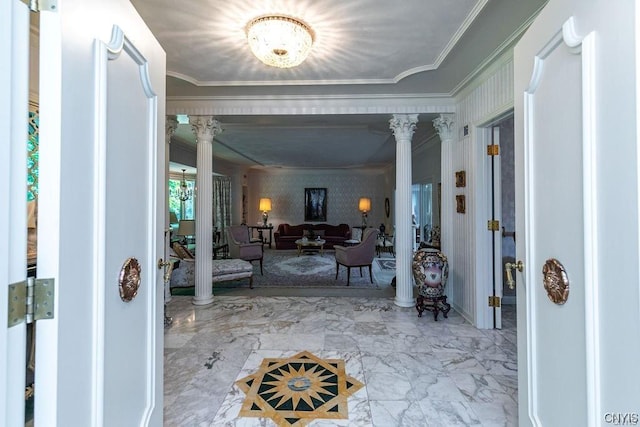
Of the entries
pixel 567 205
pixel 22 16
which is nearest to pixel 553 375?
pixel 567 205

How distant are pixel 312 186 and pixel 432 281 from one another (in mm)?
7263

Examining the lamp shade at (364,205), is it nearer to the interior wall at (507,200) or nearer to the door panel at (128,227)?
the interior wall at (507,200)

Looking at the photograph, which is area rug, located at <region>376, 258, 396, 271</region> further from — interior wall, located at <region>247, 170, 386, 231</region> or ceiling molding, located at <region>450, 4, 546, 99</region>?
ceiling molding, located at <region>450, 4, 546, 99</region>

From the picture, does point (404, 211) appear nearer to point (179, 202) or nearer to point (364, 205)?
point (364, 205)

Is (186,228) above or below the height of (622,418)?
above

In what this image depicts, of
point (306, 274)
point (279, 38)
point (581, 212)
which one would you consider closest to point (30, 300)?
point (581, 212)

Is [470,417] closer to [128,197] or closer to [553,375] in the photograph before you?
[553,375]

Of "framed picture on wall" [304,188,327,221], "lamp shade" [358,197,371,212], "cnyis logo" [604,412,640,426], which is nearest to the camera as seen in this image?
"cnyis logo" [604,412,640,426]

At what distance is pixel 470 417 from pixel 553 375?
97 cm

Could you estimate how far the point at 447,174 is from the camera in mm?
3883

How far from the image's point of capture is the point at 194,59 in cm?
286

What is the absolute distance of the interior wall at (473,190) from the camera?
284 cm

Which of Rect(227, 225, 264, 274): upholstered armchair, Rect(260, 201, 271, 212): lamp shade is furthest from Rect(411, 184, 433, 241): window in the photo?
Rect(260, 201, 271, 212): lamp shade

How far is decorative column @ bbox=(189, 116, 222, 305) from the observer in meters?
3.98
